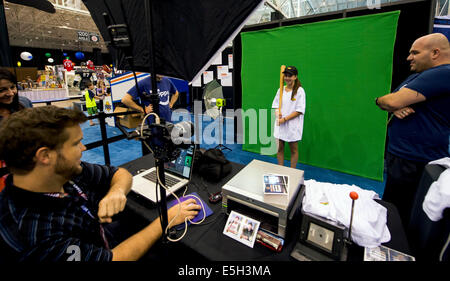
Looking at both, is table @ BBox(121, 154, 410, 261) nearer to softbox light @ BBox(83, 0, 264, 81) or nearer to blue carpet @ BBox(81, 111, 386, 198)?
softbox light @ BBox(83, 0, 264, 81)

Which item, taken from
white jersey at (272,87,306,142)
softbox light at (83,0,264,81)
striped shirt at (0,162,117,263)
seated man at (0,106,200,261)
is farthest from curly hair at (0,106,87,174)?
white jersey at (272,87,306,142)

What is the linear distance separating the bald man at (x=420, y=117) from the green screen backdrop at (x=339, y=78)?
1501mm

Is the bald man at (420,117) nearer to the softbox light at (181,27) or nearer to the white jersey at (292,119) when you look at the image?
the white jersey at (292,119)

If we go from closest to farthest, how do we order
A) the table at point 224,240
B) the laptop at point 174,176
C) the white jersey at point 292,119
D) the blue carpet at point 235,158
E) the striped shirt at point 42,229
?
the striped shirt at point 42,229, the table at point 224,240, the laptop at point 174,176, the white jersey at point 292,119, the blue carpet at point 235,158

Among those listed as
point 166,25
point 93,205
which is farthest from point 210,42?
point 93,205

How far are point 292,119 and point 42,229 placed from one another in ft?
9.28

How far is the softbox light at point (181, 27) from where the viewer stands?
30.0 inches

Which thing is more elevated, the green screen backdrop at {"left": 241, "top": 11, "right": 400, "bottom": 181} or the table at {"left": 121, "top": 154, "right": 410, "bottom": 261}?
the green screen backdrop at {"left": 241, "top": 11, "right": 400, "bottom": 181}

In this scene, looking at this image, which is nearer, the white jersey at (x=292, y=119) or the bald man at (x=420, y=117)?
the bald man at (x=420, y=117)

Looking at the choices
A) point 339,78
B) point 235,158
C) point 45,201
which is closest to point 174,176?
point 45,201

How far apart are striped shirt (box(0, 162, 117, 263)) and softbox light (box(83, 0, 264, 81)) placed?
A: 70 cm

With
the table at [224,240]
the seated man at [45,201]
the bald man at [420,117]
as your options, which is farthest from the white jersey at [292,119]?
the seated man at [45,201]

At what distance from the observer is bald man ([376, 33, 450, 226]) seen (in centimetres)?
150

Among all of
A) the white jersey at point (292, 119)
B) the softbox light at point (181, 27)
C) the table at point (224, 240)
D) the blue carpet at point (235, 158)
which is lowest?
the blue carpet at point (235, 158)
